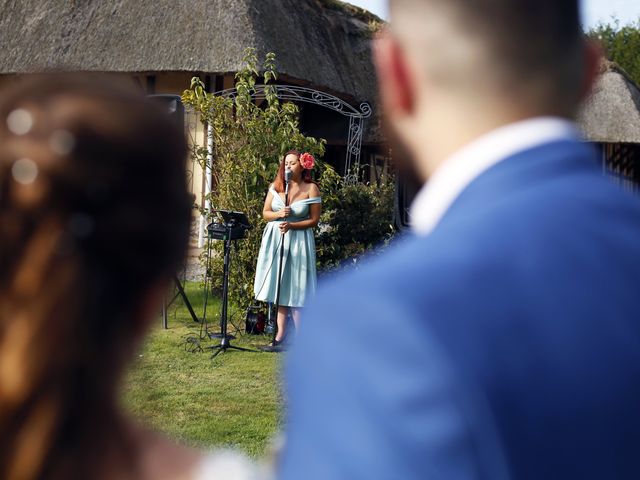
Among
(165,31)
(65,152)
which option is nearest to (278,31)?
(165,31)

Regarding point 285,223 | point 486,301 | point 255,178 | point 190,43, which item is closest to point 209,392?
point 285,223

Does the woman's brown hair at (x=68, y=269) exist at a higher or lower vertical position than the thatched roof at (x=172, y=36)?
lower

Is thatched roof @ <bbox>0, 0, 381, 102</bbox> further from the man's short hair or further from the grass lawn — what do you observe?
the man's short hair

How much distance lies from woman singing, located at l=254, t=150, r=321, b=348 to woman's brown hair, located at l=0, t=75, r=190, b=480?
830 cm

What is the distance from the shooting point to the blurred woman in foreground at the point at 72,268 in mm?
1076

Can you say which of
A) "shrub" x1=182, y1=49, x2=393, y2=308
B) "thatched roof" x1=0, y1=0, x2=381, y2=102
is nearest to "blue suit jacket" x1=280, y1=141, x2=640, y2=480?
"shrub" x1=182, y1=49, x2=393, y2=308

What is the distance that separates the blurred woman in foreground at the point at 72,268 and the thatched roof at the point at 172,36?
48.9 ft

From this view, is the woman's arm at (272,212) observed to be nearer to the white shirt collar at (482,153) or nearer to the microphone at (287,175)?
the microphone at (287,175)

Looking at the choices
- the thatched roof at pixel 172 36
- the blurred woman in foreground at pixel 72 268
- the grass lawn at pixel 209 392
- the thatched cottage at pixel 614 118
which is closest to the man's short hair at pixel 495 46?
the blurred woman in foreground at pixel 72 268

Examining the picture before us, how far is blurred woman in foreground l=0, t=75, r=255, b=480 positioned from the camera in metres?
1.08

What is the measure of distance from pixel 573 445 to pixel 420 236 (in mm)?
290

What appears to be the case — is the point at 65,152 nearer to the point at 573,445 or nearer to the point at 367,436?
the point at 367,436

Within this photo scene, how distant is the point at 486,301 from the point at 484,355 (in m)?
0.06

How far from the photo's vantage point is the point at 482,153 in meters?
1.09
